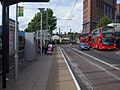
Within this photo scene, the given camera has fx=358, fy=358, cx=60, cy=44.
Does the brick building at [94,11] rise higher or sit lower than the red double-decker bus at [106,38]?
higher

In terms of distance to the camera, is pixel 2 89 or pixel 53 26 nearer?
pixel 2 89

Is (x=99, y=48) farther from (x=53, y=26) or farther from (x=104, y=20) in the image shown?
Answer: (x=53, y=26)

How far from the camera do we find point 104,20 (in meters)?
111

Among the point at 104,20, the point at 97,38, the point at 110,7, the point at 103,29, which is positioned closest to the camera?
the point at 103,29

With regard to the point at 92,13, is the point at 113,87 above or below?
below

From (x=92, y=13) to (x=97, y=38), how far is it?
89.1m

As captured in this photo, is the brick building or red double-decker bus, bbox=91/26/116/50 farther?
the brick building

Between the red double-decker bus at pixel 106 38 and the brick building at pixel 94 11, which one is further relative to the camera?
the brick building at pixel 94 11

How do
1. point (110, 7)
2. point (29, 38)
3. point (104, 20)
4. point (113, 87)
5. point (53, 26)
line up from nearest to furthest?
point (113, 87) < point (29, 38) < point (104, 20) < point (53, 26) < point (110, 7)

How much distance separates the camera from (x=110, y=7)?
178 m

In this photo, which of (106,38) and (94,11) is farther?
(94,11)

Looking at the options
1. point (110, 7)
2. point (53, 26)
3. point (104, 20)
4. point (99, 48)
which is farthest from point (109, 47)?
point (110, 7)

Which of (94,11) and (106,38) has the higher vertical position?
(94,11)

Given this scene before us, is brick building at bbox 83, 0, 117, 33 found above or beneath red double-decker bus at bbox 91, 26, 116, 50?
above
